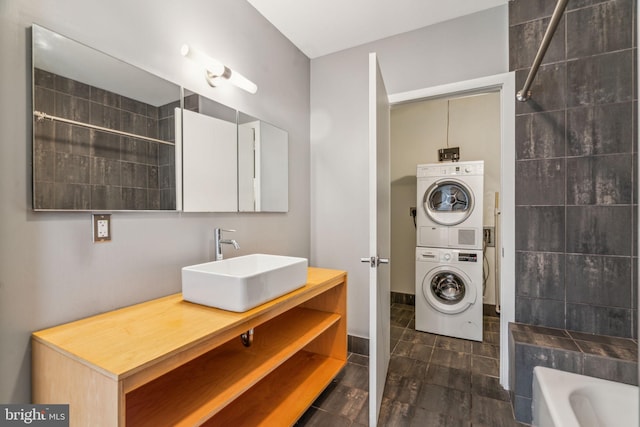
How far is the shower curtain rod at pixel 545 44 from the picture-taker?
1134 millimetres

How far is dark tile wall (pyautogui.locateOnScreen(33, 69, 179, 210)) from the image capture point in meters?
1.08

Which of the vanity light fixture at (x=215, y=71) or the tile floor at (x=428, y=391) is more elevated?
the vanity light fixture at (x=215, y=71)

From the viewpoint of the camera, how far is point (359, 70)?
2.47 m

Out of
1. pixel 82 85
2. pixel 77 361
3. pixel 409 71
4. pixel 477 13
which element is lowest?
pixel 77 361

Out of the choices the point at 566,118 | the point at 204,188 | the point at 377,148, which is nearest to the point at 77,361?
the point at 204,188

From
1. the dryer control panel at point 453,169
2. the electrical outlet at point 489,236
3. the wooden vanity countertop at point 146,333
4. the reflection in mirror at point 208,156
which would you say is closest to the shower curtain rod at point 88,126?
the reflection in mirror at point 208,156

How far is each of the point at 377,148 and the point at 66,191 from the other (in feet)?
4.58

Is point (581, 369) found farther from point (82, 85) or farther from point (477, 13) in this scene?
point (82, 85)

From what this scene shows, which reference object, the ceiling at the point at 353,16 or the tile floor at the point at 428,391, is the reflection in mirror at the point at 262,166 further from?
the tile floor at the point at 428,391

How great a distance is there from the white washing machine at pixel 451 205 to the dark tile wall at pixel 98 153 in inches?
94.3

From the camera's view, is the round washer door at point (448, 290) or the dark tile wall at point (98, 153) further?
the round washer door at point (448, 290)

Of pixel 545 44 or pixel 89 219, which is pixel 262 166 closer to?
pixel 89 219

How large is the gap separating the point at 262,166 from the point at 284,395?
1443mm
